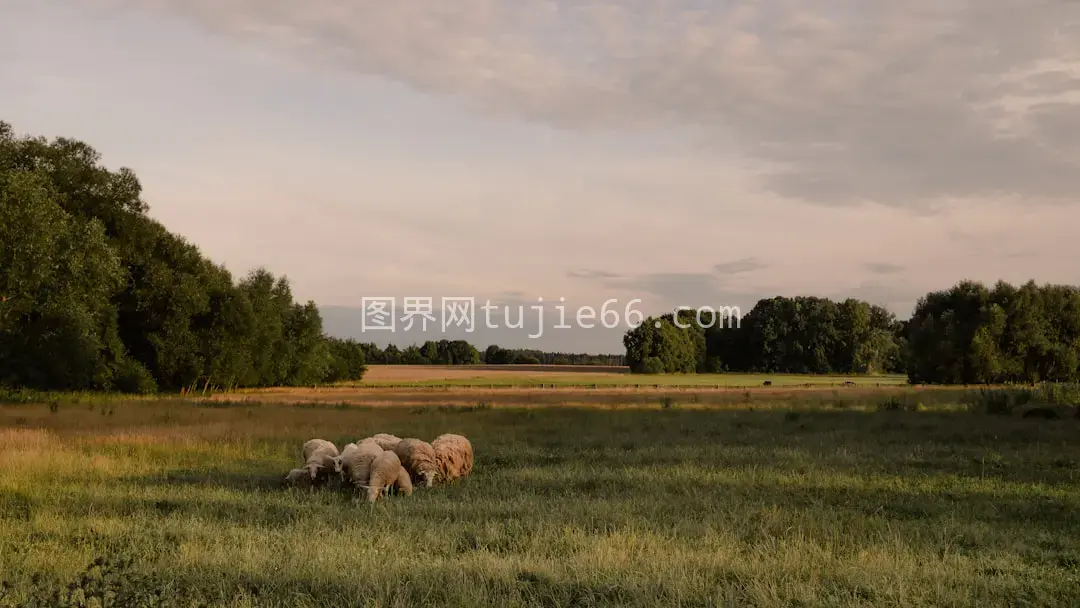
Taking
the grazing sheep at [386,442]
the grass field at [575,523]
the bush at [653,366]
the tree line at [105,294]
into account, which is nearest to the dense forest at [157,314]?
the tree line at [105,294]

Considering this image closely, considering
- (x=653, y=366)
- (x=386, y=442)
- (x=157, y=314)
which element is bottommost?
(x=653, y=366)

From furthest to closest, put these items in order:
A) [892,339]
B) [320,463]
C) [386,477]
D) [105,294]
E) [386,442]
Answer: [892,339] < [105,294] < [386,442] < [320,463] < [386,477]

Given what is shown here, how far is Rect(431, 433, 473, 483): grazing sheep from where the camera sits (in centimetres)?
1541

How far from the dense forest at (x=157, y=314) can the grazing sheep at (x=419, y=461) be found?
829 inches

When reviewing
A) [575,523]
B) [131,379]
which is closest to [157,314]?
[131,379]

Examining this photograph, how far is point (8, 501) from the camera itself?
42.7 feet

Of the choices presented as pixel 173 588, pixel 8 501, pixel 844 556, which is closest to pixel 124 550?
pixel 173 588

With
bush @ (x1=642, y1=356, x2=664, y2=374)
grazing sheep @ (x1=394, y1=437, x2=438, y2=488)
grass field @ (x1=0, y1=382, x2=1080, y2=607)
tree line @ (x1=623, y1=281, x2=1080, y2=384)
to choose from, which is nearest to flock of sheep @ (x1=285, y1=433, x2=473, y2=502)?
grazing sheep @ (x1=394, y1=437, x2=438, y2=488)

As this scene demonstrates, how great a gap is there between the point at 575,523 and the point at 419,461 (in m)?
5.00

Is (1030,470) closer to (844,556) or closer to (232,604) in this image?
(844,556)

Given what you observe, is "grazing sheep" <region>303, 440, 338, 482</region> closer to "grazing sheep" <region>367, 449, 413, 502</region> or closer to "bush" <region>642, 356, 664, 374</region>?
"grazing sheep" <region>367, 449, 413, 502</region>

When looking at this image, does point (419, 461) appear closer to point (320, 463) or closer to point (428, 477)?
point (428, 477)

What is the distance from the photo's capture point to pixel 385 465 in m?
13.7

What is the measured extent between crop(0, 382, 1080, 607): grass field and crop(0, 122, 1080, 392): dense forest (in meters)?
10.1
